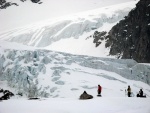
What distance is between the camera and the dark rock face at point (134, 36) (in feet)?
Answer: 294

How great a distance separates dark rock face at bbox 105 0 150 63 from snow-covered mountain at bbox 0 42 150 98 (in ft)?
Answer: 99.7

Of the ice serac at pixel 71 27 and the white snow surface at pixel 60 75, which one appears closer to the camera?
the white snow surface at pixel 60 75

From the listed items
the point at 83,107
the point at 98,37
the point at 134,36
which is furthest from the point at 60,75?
the point at 98,37

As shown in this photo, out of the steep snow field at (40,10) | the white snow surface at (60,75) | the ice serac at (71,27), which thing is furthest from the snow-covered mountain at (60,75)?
the steep snow field at (40,10)

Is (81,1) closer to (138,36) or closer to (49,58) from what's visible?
(138,36)

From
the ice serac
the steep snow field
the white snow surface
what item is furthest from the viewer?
the steep snow field

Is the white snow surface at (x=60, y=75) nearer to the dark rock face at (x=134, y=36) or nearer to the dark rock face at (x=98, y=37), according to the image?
the dark rock face at (x=134, y=36)

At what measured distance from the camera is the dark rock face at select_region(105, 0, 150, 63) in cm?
8950

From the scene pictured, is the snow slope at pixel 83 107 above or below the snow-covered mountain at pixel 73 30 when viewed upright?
below

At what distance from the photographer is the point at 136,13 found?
97625 millimetres

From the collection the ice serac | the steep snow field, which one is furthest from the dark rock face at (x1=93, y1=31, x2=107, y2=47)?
the steep snow field

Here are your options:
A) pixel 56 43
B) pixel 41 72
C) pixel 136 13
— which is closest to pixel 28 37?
pixel 56 43

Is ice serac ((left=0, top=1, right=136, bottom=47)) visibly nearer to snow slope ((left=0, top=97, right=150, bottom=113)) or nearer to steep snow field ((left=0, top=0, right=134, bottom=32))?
steep snow field ((left=0, top=0, right=134, bottom=32))

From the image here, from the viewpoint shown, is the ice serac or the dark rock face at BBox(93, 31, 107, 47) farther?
the ice serac
